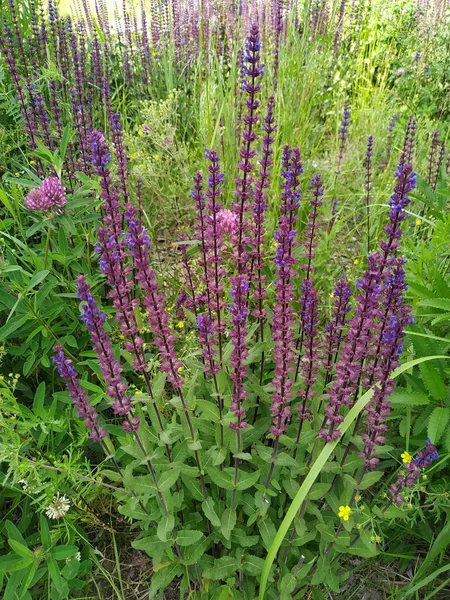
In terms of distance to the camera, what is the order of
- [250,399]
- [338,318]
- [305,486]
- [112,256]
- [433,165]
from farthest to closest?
1. [433,165]
2. [250,399]
3. [338,318]
4. [305,486]
5. [112,256]

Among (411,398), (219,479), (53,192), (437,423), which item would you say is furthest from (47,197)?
(437,423)

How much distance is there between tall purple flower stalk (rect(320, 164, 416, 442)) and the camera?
1578 mm

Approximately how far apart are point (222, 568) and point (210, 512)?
34 cm

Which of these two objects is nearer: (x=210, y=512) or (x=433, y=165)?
(x=210, y=512)

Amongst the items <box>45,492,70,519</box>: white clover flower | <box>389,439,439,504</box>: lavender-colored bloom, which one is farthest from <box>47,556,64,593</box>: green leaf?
<box>389,439,439,504</box>: lavender-colored bloom

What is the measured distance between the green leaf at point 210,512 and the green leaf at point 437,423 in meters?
0.95

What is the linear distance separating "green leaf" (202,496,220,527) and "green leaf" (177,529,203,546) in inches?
3.6

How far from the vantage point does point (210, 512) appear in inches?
79.9

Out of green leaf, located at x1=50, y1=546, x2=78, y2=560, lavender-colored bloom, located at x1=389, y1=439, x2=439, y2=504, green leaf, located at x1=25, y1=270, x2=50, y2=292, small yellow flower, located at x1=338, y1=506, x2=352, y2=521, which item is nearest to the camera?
lavender-colored bloom, located at x1=389, y1=439, x2=439, y2=504

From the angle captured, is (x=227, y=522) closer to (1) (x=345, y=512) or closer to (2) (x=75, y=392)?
(1) (x=345, y=512)

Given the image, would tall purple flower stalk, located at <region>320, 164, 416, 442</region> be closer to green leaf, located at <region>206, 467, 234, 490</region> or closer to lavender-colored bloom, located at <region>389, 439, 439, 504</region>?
lavender-colored bloom, located at <region>389, 439, 439, 504</region>

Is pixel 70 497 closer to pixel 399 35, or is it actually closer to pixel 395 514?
pixel 395 514

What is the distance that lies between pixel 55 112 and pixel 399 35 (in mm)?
6099

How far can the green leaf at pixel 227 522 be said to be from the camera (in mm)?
1991
